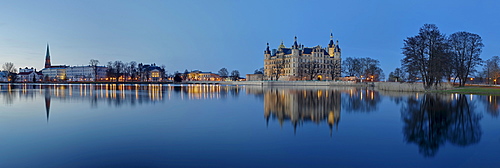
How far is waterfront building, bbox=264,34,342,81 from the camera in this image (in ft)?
347

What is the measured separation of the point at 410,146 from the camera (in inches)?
372

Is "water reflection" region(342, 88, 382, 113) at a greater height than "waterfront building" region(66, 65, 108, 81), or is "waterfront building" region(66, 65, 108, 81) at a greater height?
"waterfront building" region(66, 65, 108, 81)

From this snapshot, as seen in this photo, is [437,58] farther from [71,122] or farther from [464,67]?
[71,122]

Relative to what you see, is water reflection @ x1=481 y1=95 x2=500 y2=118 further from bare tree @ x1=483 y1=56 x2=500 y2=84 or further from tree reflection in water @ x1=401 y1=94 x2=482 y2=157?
bare tree @ x1=483 y1=56 x2=500 y2=84

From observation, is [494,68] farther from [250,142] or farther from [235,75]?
[235,75]

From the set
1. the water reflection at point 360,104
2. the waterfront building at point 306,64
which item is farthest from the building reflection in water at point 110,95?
the waterfront building at point 306,64

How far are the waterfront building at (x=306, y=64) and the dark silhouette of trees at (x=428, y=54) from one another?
199 feet

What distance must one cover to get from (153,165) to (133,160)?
0.72m

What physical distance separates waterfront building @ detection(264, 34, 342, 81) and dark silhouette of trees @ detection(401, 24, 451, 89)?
60525 millimetres

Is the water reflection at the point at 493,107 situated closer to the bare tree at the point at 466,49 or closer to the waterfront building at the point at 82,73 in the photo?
the bare tree at the point at 466,49

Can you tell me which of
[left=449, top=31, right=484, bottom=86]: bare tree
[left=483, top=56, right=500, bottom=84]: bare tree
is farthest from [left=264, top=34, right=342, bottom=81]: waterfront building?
[left=449, top=31, right=484, bottom=86]: bare tree

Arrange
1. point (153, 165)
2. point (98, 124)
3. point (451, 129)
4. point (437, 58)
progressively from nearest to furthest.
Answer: point (153, 165)
point (451, 129)
point (98, 124)
point (437, 58)

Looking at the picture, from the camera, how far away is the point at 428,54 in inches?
1564

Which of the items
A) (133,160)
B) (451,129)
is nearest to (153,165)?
(133,160)
